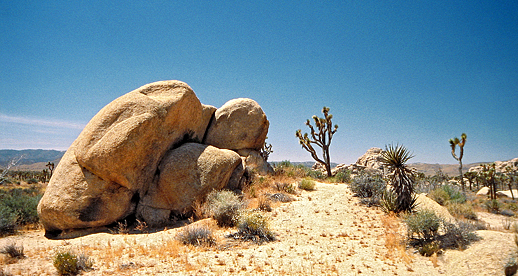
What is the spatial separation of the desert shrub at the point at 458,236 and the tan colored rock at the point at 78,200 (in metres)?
10.3

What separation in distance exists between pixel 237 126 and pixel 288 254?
32.1 ft

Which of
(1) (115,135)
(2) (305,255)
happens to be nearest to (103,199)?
(1) (115,135)

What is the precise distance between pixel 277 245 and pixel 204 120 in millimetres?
9136

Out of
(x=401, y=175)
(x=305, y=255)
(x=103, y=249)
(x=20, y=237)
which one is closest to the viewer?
(x=305, y=255)

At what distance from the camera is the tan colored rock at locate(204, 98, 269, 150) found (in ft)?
50.0

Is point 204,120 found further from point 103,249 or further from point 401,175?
point 401,175

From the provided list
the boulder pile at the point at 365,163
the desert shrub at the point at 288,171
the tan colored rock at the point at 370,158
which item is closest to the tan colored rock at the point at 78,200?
the desert shrub at the point at 288,171

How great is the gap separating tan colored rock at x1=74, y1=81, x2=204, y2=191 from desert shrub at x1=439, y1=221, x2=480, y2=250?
32.8 ft

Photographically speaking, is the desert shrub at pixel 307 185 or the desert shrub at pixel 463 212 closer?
the desert shrub at pixel 463 212

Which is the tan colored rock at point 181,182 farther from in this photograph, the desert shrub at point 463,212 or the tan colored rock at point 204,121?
the desert shrub at point 463,212

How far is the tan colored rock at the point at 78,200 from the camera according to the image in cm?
902

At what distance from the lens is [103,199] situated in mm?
9445

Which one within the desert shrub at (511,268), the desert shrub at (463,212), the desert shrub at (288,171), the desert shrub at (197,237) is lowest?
the desert shrub at (197,237)

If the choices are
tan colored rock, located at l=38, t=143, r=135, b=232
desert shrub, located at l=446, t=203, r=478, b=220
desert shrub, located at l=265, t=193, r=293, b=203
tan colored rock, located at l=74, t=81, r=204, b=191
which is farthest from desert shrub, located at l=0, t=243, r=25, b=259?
→ desert shrub, located at l=446, t=203, r=478, b=220
